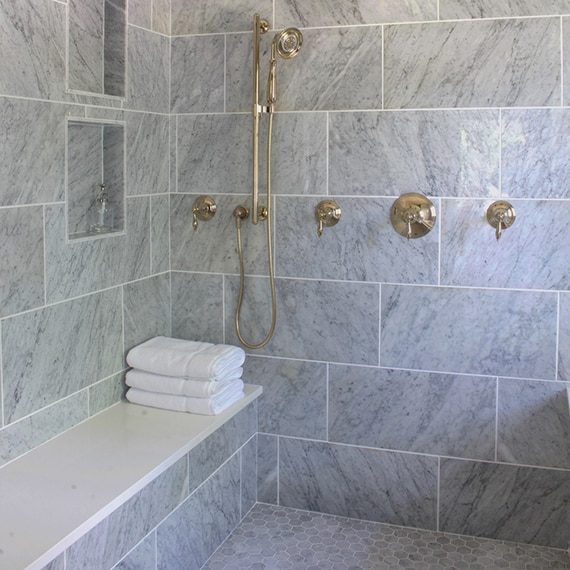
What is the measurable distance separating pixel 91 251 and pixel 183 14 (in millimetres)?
1151

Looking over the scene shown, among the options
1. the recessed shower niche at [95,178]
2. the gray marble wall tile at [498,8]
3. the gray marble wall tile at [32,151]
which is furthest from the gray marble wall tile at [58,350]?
the gray marble wall tile at [498,8]

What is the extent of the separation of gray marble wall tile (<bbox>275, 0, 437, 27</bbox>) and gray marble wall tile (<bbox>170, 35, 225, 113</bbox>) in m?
0.31

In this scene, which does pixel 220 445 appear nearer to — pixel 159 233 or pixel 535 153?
pixel 159 233

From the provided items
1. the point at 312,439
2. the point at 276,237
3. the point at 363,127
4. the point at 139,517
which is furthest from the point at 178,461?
the point at 363,127

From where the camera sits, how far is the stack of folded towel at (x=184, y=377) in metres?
2.91

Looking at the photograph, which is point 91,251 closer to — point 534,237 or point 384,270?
point 384,270

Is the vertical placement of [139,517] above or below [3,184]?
below

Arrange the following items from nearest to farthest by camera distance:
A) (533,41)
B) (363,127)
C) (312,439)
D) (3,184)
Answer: (3,184) < (533,41) < (363,127) < (312,439)

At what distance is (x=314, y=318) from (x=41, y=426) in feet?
3.86

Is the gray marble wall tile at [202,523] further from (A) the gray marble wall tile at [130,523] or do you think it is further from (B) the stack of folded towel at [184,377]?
(B) the stack of folded towel at [184,377]

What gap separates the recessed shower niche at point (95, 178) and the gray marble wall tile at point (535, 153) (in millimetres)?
1488

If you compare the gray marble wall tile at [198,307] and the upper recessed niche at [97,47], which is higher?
the upper recessed niche at [97,47]

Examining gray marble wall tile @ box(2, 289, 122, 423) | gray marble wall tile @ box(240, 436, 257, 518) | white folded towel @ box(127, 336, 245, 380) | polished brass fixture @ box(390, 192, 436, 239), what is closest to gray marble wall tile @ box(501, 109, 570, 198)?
polished brass fixture @ box(390, 192, 436, 239)

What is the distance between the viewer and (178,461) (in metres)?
2.62
